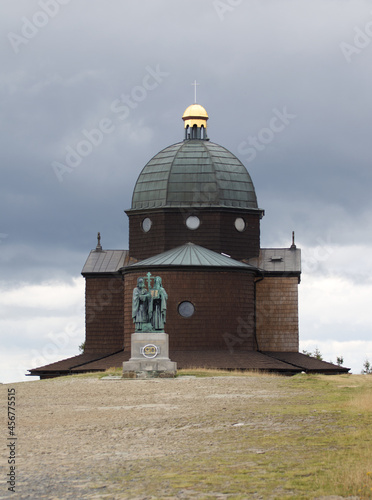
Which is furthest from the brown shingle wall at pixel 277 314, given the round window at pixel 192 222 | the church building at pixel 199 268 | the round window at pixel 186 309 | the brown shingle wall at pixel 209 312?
the round window at pixel 186 309

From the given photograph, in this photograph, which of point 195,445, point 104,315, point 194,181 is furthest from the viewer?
point 104,315

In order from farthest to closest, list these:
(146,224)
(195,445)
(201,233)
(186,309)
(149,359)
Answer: (146,224)
(201,233)
(186,309)
(149,359)
(195,445)

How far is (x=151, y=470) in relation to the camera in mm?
14516

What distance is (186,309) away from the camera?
4809 centimetres

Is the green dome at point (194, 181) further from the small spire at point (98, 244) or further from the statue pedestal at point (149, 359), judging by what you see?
the statue pedestal at point (149, 359)

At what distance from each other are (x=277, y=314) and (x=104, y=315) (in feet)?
33.2

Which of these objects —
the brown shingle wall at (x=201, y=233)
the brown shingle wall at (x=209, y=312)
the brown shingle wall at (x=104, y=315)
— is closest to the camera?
the brown shingle wall at (x=209, y=312)

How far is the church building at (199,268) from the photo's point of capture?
48.3 metres

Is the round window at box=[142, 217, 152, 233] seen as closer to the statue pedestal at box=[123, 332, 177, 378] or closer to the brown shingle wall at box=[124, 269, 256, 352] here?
the brown shingle wall at box=[124, 269, 256, 352]

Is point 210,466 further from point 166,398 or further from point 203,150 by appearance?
point 203,150

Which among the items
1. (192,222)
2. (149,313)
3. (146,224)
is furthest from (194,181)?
(149,313)

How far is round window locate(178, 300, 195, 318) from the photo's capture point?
48.0 metres

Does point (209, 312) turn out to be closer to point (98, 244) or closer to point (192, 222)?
point (192, 222)

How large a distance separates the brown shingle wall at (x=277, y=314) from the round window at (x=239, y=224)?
3342 millimetres
